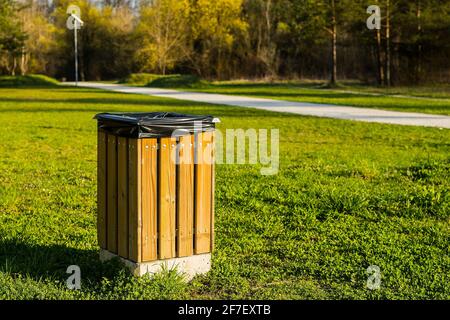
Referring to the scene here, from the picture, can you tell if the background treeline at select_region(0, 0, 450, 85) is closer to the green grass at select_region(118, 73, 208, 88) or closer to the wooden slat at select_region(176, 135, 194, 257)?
the green grass at select_region(118, 73, 208, 88)

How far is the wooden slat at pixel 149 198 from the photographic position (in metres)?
4.67

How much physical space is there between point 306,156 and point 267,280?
21.5ft

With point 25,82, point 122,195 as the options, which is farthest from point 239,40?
point 122,195

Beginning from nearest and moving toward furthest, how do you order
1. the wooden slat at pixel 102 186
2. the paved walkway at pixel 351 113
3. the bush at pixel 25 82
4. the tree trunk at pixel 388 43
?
the wooden slat at pixel 102 186 → the paved walkway at pixel 351 113 → the tree trunk at pixel 388 43 → the bush at pixel 25 82

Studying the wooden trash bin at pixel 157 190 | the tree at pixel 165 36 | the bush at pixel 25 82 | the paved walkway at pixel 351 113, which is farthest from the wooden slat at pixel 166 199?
the tree at pixel 165 36

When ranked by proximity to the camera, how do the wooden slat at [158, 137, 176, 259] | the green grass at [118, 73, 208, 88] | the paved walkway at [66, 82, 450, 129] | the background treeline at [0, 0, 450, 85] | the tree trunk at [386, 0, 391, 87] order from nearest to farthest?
the wooden slat at [158, 137, 176, 259] → the paved walkway at [66, 82, 450, 129] → the tree trunk at [386, 0, 391, 87] → the background treeline at [0, 0, 450, 85] → the green grass at [118, 73, 208, 88]

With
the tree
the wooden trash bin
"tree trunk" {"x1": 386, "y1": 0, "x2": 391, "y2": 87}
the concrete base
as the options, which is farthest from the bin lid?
the tree

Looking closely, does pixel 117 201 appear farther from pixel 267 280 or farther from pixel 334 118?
pixel 334 118

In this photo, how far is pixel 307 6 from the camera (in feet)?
126

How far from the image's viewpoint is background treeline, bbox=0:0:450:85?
3888 cm

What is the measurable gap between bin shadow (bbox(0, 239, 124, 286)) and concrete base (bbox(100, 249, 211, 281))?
89 mm

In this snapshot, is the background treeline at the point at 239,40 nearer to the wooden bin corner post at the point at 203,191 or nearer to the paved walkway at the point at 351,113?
the paved walkway at the point at 351,113

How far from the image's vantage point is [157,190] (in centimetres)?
474
